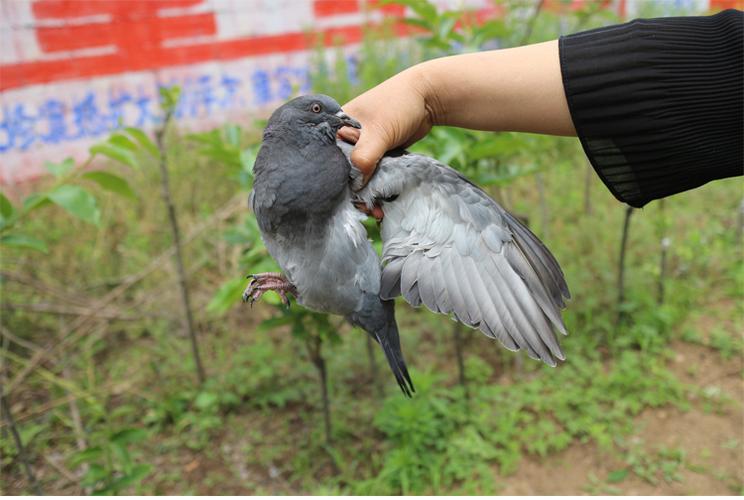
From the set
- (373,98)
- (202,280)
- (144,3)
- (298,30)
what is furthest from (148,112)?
(373,98)

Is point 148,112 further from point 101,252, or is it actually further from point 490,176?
point 490,176

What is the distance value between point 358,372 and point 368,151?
7.27 feet

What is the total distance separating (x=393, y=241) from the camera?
64.2 inches

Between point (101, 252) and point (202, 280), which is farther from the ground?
point (101, 252)

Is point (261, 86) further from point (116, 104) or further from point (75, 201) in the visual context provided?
point (75, 201)

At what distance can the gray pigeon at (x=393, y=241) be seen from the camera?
4.96 ft

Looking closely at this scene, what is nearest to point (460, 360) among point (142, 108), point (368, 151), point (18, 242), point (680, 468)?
point (680, 468)

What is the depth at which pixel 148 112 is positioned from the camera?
19.3 ft

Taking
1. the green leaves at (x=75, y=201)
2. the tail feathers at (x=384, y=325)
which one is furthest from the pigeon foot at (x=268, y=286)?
the green leaves at (x=75, y=201)

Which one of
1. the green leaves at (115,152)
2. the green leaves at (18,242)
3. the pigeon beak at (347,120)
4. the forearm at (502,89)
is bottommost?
the green leaves at (18,242)

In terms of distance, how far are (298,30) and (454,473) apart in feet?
17.2

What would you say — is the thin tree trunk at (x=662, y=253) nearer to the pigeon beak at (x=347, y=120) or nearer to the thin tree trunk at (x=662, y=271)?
the thin tree trunk at (x=662, y=271)

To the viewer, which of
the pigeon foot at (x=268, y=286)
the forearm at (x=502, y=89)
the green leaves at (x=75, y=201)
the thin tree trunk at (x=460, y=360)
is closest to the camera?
the forearm at (x=502, y=89)

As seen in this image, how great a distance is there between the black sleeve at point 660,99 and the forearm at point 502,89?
0.05m
